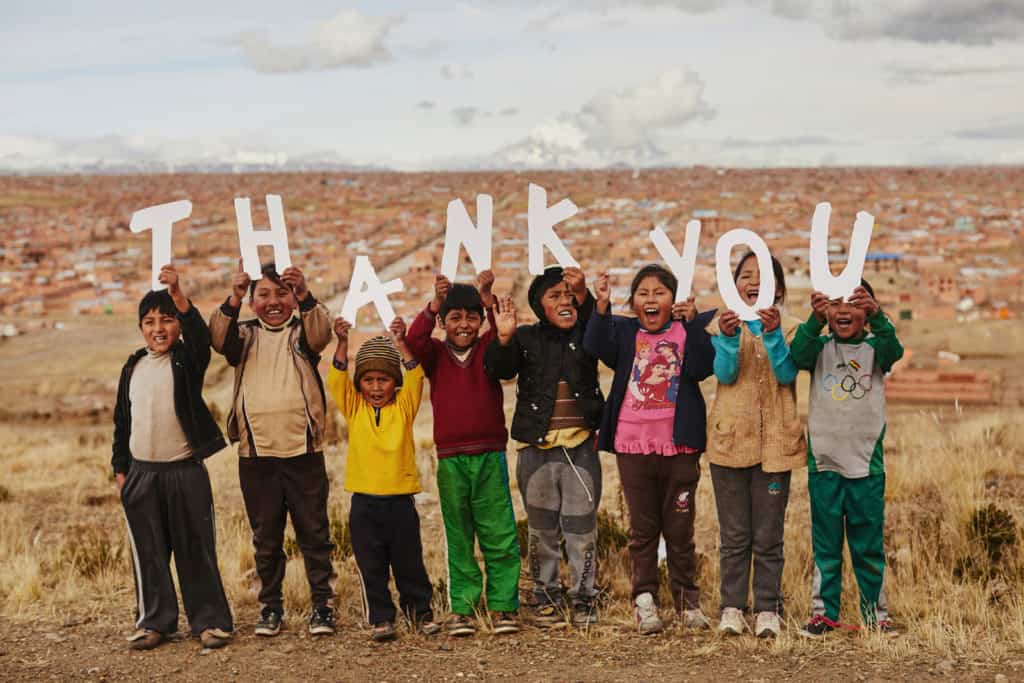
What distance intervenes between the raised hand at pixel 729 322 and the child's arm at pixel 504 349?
3.14 feet

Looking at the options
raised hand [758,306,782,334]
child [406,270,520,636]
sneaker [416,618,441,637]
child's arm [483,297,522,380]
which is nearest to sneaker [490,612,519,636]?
child [406,270,520,636]

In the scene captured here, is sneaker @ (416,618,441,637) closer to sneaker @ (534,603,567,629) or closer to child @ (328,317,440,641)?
child @ (328,317,440,641)

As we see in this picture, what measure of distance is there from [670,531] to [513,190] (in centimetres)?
10687

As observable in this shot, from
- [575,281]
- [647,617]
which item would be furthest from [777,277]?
[647,617]

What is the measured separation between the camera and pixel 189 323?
15.4 ft

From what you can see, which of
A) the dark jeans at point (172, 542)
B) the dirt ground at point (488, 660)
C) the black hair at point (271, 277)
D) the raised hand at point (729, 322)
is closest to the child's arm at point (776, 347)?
the raised hand at point (729, 322)

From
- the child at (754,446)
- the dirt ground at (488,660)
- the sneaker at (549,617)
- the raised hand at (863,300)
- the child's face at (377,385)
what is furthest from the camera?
the sneaker at (549,617)

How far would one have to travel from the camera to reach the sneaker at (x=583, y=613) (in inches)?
193

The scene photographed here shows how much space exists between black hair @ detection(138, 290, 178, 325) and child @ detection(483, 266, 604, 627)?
152 centimetres

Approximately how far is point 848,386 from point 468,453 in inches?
71.4

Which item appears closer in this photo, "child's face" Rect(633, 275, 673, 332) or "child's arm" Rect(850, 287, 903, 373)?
"child's arm" Rect(850, 287, 903, 373)

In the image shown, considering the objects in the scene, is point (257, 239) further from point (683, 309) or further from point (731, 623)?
point (731, 623)

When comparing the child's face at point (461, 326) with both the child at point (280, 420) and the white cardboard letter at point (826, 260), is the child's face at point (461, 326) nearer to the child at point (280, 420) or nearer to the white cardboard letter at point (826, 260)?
the child at point (280, 420)

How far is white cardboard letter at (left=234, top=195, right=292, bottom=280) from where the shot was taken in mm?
4828
